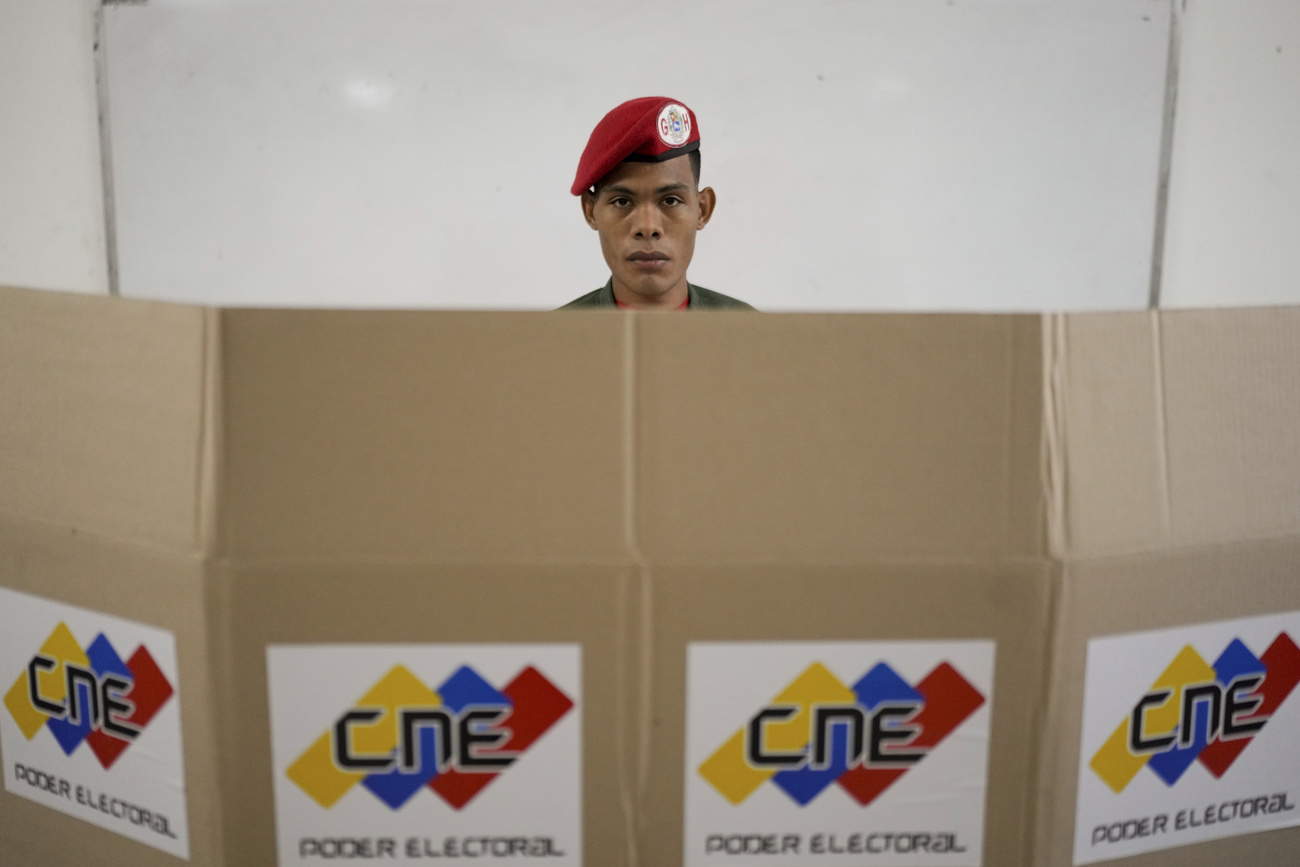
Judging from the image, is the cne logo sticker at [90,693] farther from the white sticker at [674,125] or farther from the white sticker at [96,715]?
the white sticker at [674,125]

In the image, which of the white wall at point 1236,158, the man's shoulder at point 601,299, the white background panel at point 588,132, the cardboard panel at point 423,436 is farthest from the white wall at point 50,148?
the white wall at point 1236,158

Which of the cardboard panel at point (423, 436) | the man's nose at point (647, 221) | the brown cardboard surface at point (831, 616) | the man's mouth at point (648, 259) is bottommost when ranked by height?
the brown cardboard surface at point (831, 616)

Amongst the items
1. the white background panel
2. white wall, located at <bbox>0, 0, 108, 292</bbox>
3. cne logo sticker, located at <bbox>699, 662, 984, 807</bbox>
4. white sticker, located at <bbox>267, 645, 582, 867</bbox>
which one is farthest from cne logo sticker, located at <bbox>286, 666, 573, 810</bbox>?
white wall, located at <bbox>0, 0, 108, 292</bbox>

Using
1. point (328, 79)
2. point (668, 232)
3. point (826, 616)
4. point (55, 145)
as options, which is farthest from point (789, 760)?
point (55, 145)

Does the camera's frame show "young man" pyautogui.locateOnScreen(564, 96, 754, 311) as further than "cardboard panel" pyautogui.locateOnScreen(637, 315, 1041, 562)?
Yes

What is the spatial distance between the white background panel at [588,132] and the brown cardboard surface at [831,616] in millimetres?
1535

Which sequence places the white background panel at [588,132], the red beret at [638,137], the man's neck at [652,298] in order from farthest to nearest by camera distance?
the white background panel at [588,132], the man's neck at [652,298], the red beret at [638,137]

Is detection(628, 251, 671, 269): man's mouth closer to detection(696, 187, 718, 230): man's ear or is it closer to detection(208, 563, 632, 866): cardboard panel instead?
detection(696, 187, 718, 230): man's ear

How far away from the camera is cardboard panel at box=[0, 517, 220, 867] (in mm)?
443

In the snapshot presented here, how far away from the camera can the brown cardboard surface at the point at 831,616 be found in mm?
439

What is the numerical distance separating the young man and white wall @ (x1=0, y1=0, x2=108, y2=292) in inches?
53.9

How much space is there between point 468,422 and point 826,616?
209 millimetres

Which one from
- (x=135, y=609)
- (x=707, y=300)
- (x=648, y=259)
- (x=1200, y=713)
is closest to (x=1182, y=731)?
(x=1200, y=713)

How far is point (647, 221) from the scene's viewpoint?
3.83 ft
